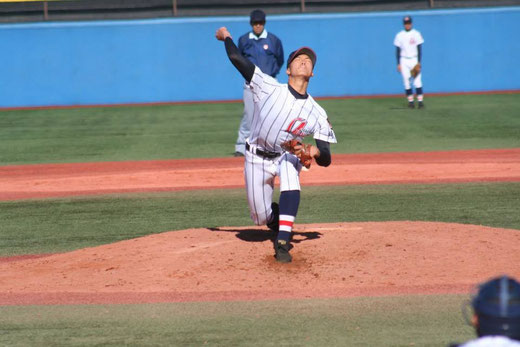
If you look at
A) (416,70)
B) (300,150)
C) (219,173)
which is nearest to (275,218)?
(300,150)

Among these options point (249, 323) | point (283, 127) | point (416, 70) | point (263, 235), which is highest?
point (416, 70)

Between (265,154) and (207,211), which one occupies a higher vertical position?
(265,154)

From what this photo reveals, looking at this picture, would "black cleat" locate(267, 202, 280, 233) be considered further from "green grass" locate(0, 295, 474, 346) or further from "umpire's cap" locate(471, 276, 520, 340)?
"umpire's cap" locate(471, 276, 520, 340)

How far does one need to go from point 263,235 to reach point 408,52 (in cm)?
1423

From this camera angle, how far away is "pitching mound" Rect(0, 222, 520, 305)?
21.8 ft

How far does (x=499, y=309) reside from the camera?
106 inches

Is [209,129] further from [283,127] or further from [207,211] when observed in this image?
[283,127]

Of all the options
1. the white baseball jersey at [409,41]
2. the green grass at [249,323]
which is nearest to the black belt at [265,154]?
the green grass at [249,323]

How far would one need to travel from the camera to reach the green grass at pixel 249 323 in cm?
547

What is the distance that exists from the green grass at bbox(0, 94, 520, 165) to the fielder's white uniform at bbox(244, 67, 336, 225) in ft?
26.0

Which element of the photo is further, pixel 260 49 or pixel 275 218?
pixel 260 49

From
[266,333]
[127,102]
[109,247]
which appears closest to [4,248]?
[109,247]

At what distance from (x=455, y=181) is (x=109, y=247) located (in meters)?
5.74

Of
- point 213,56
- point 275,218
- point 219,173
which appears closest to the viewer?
point 275,218
